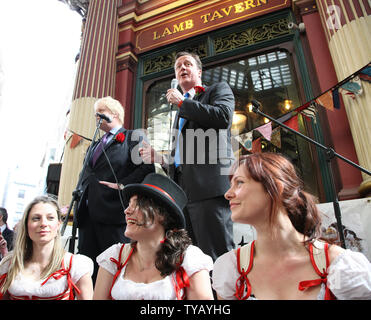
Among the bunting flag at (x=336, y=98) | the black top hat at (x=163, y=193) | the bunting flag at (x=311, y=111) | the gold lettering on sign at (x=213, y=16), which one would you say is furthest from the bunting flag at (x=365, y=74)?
the black top hat at (x=163, y=193)

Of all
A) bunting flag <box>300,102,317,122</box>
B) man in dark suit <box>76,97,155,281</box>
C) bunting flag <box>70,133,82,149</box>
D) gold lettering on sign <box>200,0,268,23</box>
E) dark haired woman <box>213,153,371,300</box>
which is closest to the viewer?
dark haired woman <box>213,153,371,300</box>

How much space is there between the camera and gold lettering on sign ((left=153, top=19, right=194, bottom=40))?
5188 millimetres

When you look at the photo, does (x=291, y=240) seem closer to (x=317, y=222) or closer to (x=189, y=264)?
(x=317, y=222)

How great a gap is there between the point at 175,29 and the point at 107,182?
4.16 m

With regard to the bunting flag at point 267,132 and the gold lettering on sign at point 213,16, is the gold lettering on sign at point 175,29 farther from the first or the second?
the bunting flag at point 267,132

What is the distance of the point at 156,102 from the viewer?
17.1ft

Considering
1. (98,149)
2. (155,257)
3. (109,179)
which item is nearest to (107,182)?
(109,179)

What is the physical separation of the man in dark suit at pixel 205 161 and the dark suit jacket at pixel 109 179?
216 mm

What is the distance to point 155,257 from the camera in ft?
4.36

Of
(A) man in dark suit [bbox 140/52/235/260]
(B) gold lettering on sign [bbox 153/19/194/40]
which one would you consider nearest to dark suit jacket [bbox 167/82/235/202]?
(A) man in dark suit [bbox 140/52/235/260]

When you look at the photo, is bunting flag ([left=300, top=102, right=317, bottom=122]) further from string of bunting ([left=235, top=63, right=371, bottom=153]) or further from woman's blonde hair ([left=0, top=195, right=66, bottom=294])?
woman's blonde hair ([left=0, top=195, right=66, bottom=294])

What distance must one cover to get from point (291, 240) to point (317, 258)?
0.35ft
